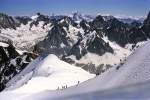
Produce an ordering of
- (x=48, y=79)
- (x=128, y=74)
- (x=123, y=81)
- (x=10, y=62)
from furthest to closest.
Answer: (x=10, y=62)
(x=48, y=79)
(x=128, y=74)
(x=123, y=81)

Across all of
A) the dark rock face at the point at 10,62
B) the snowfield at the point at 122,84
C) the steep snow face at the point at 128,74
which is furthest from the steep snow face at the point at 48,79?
the dark rock face at the point at 10,62

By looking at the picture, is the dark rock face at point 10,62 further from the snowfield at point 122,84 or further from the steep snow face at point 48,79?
the snowfield at point 122,84

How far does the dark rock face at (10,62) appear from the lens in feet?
448

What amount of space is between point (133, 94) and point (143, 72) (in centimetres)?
246

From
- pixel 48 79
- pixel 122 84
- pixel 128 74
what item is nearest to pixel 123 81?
pixel 122 84

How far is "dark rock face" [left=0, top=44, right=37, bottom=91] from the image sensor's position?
137 metres

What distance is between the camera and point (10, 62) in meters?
149

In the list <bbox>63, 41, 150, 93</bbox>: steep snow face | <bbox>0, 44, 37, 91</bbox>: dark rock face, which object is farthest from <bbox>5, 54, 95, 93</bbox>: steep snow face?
<bbox>0, 44, 37, 91</bbox>: dark rock face

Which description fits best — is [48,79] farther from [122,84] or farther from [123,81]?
[122,84]

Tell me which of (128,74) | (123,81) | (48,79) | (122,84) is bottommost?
(122,84)

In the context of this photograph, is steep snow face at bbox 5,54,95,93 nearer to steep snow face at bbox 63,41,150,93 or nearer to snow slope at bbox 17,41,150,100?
snow slope at bbox 17,41,150,100

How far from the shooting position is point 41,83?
230ft

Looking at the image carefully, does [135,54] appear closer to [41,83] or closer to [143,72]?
[143,72]

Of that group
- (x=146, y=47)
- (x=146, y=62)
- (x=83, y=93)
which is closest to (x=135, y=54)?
(x=146, y=47)
